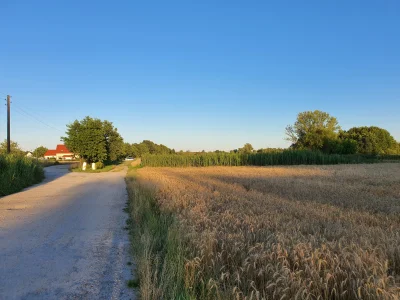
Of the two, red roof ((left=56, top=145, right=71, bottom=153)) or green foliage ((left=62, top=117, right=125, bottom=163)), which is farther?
red roof ((left=56, top=145, right=71, bottom=153))

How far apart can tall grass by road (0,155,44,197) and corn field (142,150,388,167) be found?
116 ft

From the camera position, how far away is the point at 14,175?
19344 millimetres

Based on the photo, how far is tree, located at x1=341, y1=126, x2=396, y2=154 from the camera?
80875 millimetres

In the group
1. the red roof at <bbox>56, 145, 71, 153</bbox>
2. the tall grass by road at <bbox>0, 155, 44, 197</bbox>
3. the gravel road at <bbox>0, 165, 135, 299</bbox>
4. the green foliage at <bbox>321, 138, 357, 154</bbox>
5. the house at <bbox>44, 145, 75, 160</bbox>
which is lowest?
the gravel road at <bbox>0, 165, 135, 299</bbox>

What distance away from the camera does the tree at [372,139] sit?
80.9 metres

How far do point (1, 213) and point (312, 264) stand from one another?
1114 cm

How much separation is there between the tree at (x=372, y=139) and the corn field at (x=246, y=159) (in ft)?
80.5

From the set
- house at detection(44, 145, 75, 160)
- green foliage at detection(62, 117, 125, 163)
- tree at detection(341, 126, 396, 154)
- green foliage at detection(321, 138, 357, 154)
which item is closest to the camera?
green foliage at detection(62, 117, 125, 163)

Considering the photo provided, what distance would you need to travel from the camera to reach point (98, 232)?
8.26 meters

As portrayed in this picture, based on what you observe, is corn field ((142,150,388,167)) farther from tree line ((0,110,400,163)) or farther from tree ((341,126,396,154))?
tree ((341,126,396,154))

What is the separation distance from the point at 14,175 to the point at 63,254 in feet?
52.5

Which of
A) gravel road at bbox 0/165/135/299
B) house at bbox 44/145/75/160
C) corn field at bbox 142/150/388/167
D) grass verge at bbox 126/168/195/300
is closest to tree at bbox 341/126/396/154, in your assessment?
corn field at bbox 142/150/388/167

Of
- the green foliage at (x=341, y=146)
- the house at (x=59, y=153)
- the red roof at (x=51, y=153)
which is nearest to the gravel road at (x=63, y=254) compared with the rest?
the green foliage at (x=341, y=146)

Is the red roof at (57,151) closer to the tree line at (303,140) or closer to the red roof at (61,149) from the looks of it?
the red roof at (61,149)
